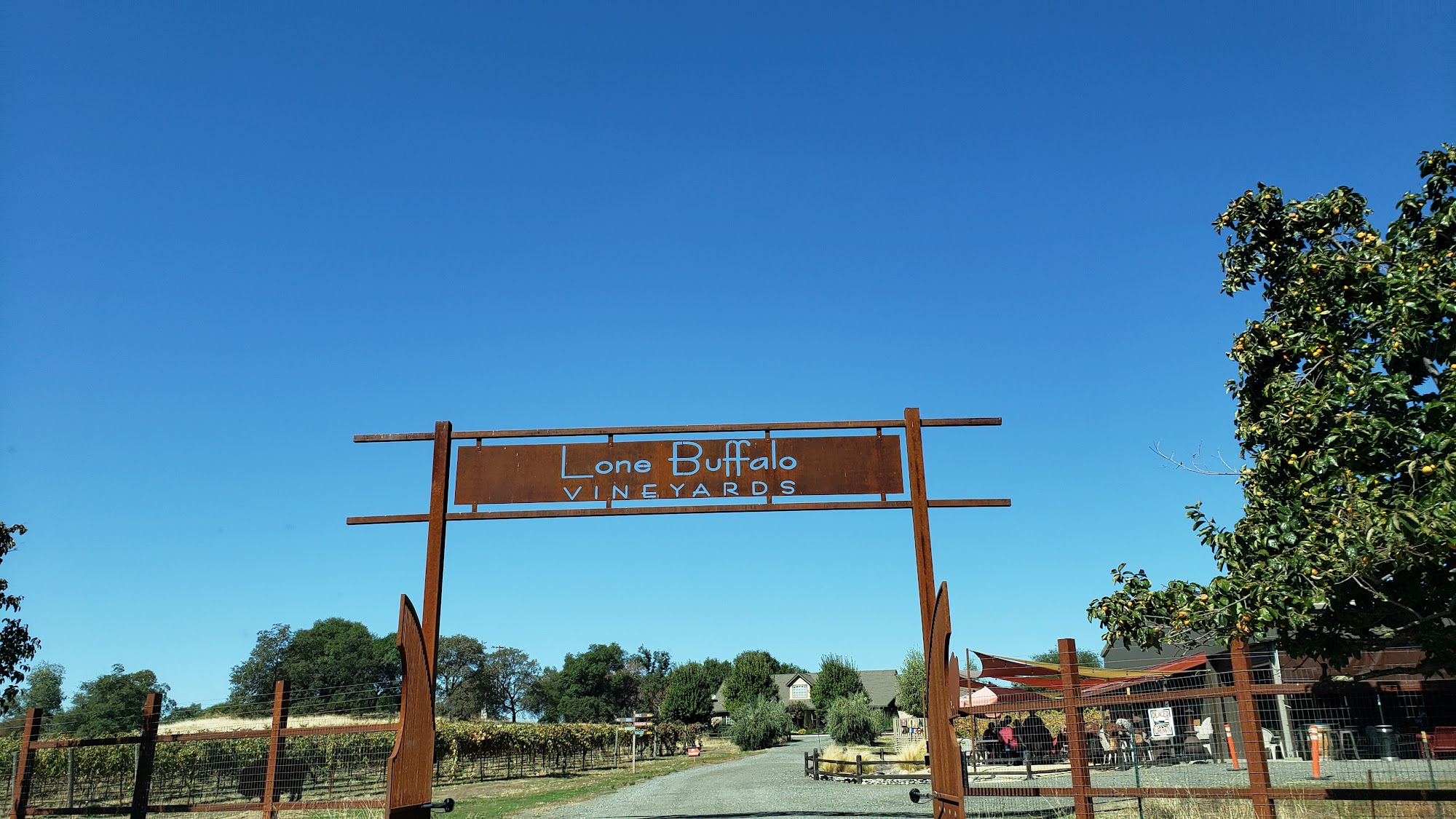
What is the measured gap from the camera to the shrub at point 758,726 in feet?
181

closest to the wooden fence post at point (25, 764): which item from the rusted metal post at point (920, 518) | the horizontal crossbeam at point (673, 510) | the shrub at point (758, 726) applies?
the horizontal crossbeam at point (673, 510)

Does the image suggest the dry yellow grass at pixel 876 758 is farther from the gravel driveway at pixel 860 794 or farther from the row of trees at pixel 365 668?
the row of trees at pixel 365 668

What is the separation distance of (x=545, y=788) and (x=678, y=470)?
22939 millimetres

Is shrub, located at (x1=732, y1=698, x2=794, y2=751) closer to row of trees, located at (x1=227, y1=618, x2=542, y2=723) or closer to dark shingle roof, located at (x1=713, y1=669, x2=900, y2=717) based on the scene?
dark shingle roof, located at (x1=713, y1=669, x2=900, y2=717)

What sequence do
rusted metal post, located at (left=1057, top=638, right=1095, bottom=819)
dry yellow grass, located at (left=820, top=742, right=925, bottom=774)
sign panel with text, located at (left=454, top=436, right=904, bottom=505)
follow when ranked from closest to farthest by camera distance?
1. rusted metal post, located at (left=1057, top=638, right=1095, bottom=819)
2. sign panel with text, located at (left=454, top=436, right=904, bottom=505)
3. dry yellow grass, located at (left=820, top=742, right=925, bottom=774)

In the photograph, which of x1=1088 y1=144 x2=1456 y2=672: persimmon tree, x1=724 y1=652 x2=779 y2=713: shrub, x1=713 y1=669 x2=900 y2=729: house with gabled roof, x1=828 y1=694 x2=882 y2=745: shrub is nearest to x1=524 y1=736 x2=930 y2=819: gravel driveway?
x1=1088 y1=144 x2=1456 y2=672: persimmon tree

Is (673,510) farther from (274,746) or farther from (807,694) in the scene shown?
(807,694)

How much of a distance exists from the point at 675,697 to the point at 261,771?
2269 inches

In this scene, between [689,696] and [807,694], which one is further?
[807,694]

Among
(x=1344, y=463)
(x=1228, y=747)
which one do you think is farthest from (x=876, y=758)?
(x=1344, y=463)

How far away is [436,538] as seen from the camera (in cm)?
923

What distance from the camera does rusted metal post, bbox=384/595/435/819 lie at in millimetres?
5852

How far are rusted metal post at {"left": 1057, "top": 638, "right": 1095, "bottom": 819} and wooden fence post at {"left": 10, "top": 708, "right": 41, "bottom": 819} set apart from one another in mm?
11898

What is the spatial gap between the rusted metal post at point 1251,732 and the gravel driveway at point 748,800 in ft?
12.8
